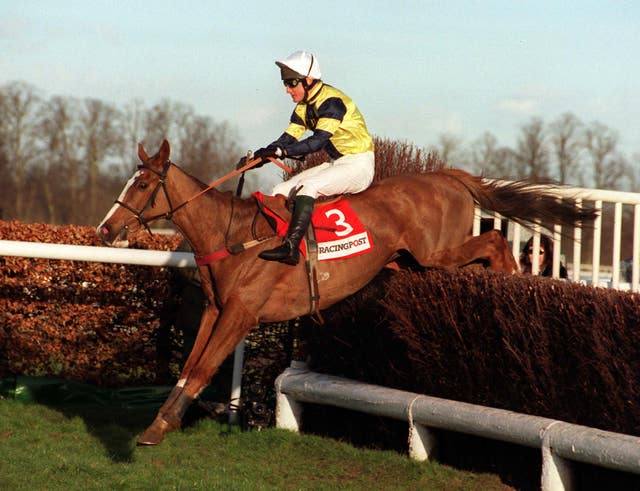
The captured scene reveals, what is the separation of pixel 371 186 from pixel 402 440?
1725 millimetres

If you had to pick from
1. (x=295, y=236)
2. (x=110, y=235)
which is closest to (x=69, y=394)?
(x=110, y=235)

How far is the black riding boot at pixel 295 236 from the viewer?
5766 mm

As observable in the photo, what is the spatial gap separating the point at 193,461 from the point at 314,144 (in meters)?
2.09

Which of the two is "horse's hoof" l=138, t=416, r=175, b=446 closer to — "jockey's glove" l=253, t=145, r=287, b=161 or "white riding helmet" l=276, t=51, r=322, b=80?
"jockey's glove" l=253, t=145, r=287, b=161

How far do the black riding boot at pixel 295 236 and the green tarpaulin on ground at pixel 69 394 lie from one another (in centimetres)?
217

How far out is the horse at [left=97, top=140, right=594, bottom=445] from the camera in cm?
562

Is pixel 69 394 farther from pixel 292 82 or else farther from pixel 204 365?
pixel 292 82

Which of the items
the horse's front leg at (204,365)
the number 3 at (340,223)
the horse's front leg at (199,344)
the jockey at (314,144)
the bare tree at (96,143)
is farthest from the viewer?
the bare tree at (96,143)

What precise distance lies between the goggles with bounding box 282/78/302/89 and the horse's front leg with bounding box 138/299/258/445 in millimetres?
1457

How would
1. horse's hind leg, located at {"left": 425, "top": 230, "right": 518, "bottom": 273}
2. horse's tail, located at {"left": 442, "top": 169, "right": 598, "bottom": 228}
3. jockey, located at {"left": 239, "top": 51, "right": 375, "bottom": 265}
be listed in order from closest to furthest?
jockey, located at {"left": 239, "top": 51, "right": 375, "bottom": 265} → horse's hind leg, located at {"left": 425, "top": 230, "right": 518, "bottom": 273} → horse's tail, located at {"left": 442, "top": 169, "right": 598, "bottom": 228}

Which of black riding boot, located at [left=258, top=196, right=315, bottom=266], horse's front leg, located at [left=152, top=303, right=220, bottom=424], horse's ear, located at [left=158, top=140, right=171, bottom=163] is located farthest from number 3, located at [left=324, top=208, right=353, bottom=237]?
horse's ear, located at [left=158, top=140, right=171, bottom=163]

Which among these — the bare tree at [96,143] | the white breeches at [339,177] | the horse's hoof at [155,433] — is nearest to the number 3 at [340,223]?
the white breeches at [339,177]

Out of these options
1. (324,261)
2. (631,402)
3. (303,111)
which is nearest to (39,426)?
(324,261)

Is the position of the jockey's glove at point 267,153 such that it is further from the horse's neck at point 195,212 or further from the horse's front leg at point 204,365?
the horse's front leg at point 204,365
